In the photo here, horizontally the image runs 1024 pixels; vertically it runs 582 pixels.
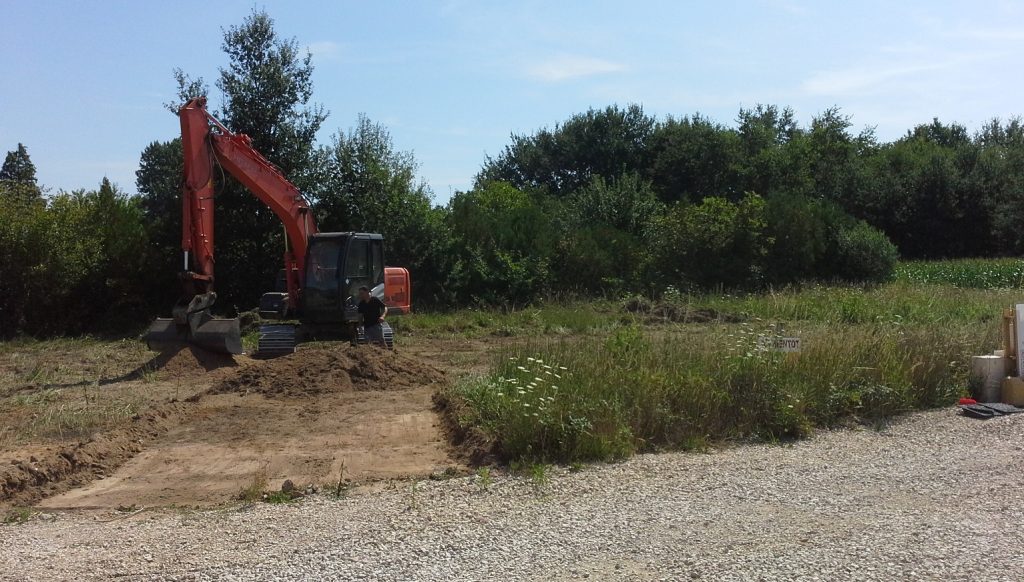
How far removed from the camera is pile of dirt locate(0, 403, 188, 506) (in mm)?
→ 8258

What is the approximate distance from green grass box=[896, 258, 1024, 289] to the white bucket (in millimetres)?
20625

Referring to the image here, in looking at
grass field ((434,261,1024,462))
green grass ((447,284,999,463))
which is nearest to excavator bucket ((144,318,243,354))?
green grass ((447,284,999,463))

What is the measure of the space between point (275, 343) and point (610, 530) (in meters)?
11.3

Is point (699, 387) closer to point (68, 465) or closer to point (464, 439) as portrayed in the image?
point (464, 439)

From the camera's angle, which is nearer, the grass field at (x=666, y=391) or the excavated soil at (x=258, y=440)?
the excavated soil at (x=258, y=440)

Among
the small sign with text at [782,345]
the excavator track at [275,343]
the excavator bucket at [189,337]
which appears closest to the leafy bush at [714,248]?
the excavator track at [275,343]

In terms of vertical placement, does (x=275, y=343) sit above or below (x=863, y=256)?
below

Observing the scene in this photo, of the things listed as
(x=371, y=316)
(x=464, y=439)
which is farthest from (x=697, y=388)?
(x=371, y=316)

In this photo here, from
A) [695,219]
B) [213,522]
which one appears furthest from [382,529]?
[695,219]

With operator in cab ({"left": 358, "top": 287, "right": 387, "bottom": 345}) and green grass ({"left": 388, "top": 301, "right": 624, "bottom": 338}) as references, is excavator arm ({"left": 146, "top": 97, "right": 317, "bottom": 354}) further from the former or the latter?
green grass ({"left": 388, "top": 301, "right": 624, "bottom": 338})

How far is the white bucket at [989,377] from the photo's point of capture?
1168cm

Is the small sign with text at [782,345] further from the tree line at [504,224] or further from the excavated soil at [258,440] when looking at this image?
the tree line at [504,224]

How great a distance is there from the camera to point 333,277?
655 inches

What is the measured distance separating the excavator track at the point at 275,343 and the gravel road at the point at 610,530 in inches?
361
